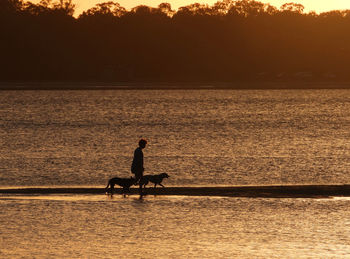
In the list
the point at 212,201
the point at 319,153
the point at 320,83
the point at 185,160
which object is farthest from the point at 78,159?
the point at 320,83

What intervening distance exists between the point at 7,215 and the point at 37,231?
2.15 meters

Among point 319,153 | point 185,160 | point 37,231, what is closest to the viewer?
point 37,231

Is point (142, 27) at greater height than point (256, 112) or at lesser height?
greater

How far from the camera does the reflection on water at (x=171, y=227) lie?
1698 centimetres

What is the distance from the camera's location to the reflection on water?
55.7 feet

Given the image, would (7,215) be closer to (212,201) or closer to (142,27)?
(212,201)

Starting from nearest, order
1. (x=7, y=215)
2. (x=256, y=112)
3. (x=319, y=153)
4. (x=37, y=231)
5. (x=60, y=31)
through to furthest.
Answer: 1. (x=37, y=231)
2. (x=7, y=215)
3. (x=319, y=153)
4. (x=256, y=112)
5. (x=60, y=31)

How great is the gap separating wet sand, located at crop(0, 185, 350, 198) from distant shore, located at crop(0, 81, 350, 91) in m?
152

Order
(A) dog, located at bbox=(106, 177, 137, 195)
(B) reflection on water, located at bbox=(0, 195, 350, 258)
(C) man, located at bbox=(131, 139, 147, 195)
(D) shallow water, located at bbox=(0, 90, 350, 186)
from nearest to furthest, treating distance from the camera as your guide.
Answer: (B) reflection on water, located at bbox=(0, 195, 350, 258) < (C) man, located at bbox=(131, 139, 147, 195) < (A) dog, located at bbox=(106, 177, 137, 195) < (D) shallow water, located at bbox=(0, 90, 350, 186)

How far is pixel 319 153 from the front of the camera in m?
45.7

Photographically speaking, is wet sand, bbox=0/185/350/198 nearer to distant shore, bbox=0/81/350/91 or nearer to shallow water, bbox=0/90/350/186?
shallow water, bbox=0/90/350/186

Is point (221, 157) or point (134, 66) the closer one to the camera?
point (221, 157)

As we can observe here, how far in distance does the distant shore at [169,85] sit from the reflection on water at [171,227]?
155m

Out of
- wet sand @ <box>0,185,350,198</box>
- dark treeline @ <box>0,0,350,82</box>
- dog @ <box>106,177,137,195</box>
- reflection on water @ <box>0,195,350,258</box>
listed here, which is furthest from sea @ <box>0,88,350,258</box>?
dark treeline @ <box>0,0,350,82</box>
